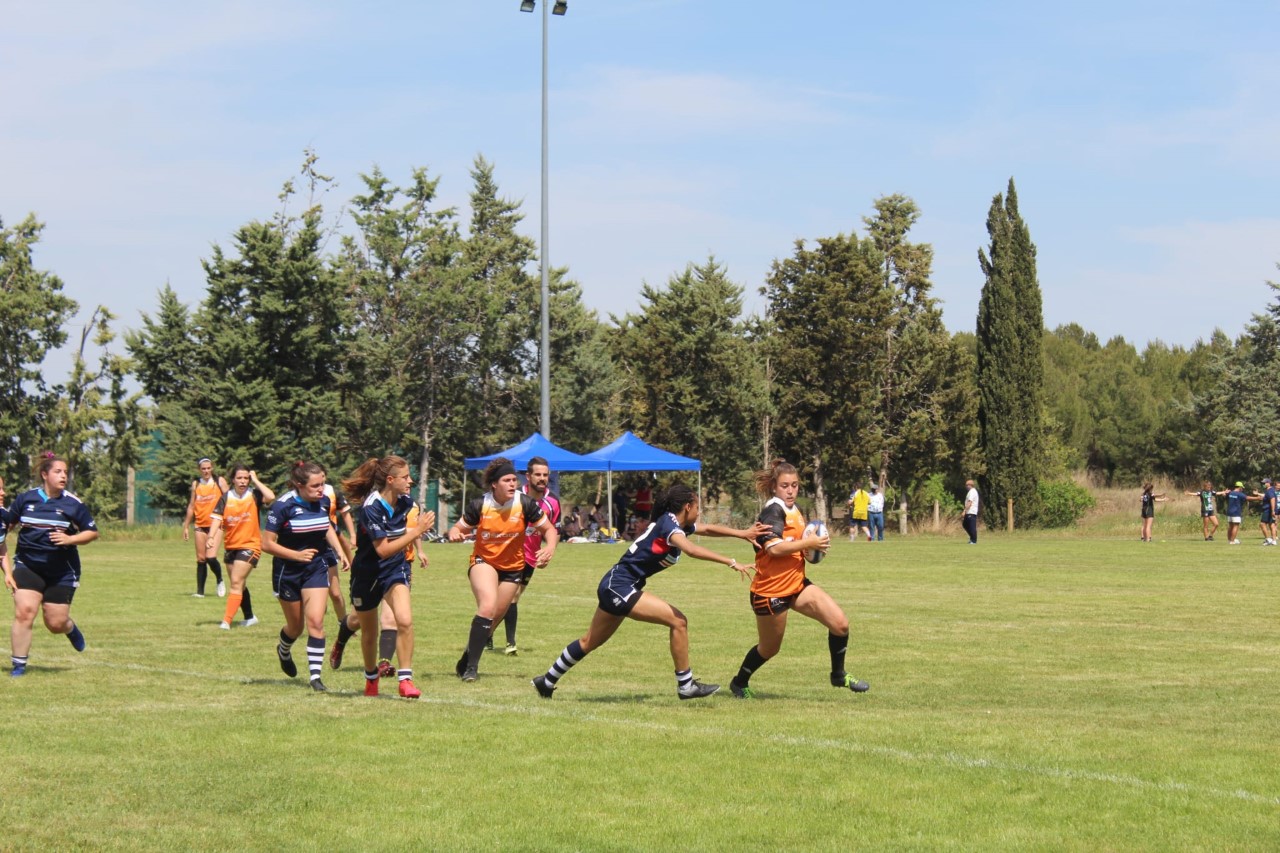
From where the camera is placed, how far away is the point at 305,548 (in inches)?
485

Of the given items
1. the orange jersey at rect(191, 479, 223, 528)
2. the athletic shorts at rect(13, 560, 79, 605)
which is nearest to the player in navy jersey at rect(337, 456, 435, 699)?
the athletic shorts at rect(13, 560, 79, 605)

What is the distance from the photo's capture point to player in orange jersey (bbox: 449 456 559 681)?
12.9 m

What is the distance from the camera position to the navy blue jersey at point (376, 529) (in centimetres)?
1169

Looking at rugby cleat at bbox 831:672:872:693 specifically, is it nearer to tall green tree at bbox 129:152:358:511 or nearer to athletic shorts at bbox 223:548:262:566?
athletic shorts at bbox 223:548:262:566

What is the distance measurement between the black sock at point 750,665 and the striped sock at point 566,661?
1322mm

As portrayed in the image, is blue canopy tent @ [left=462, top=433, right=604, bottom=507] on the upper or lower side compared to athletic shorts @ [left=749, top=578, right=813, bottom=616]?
upper

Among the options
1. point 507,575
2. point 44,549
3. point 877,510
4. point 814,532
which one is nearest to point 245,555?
point 44,549

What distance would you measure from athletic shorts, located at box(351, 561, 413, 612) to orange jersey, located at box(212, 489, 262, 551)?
6.22 m

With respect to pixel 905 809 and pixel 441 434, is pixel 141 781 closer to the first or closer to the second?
pixel 905 809

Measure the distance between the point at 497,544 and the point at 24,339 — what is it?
43.5m

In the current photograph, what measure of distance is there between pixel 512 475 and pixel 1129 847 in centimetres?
722

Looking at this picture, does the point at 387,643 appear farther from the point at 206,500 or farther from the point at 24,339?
the point at 24,339

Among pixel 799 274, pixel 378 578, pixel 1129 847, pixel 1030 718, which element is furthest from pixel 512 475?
pixel 799 274

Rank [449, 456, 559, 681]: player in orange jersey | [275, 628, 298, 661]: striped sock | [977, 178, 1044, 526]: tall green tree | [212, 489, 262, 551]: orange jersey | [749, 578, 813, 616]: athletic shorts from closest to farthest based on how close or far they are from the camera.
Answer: [749, 578, 813, 616]: athletic shorts → [275, 628, 298, 661]: striped sock → [449, 456, 559, 681]: player in orange jersey → [212, 489, 262, 551]: orange jersey → [977, 178, 1044, 526]: tall green tree
